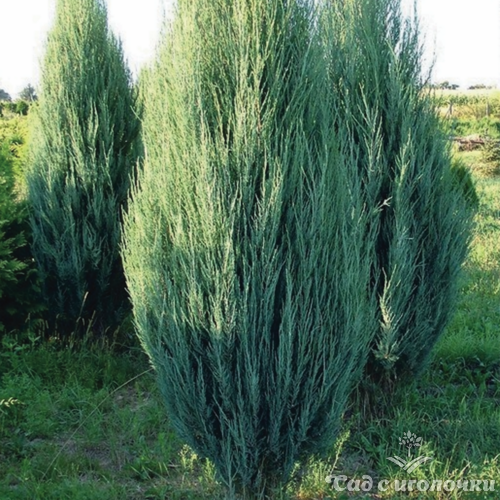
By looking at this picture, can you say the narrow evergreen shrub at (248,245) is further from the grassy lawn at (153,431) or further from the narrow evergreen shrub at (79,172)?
the narrow evergreen shrub at (79,172)

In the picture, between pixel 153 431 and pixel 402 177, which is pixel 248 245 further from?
pixel 153 431

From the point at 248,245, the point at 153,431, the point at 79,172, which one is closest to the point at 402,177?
the point at 248,245

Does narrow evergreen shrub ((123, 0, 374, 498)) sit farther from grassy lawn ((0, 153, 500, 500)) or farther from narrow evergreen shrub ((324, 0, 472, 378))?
narrow evergreen shrub ((324, 0, 472, 378))

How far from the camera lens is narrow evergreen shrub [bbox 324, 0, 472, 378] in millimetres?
4496

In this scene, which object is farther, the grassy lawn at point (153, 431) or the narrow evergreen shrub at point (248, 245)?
the grassy lawn at point (153, 431)

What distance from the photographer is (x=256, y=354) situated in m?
3.02

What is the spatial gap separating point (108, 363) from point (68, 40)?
327 centimetres

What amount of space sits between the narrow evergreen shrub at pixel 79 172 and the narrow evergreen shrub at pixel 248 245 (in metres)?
2.92

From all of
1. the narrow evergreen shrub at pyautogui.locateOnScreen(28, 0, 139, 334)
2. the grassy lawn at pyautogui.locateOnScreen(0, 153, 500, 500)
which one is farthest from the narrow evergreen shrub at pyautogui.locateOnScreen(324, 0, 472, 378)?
the narrow evergreen shrub at pyautogui.locateOnScreen(28, 0, 139, 334)

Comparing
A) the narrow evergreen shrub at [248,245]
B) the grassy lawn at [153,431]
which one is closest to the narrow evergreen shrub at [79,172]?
the grassy lawn at [153,431]

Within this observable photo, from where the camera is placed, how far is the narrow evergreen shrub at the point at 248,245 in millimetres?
2992

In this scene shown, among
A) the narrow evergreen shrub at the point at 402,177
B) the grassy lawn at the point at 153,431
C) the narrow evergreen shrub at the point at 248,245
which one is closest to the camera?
the narrow evergreen shrub at the point at 248,245

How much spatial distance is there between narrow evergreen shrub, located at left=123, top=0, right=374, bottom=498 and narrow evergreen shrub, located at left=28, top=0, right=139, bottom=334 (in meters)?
2.92

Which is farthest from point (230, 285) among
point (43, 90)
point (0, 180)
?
point (43, 90)
